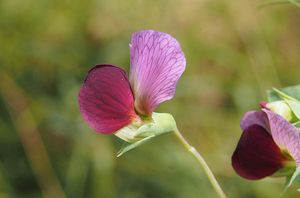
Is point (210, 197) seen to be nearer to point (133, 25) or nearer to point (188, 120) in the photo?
point (188, 120)

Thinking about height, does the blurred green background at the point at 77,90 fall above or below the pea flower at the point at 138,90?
below

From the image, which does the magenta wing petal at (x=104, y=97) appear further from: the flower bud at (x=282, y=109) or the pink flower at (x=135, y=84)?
the flower bud at (x=282, y=109)

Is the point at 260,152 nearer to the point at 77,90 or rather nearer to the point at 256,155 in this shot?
the point at 256,155

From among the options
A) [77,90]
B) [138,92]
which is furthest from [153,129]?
[77,90]

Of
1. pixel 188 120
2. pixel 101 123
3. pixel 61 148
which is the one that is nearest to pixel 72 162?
pixel 61 148

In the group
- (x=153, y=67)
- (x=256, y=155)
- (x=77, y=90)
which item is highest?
(x=153, y=67)

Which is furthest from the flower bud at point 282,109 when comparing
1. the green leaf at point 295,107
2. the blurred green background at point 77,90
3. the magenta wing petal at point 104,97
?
the blurred green background at point 77,90
